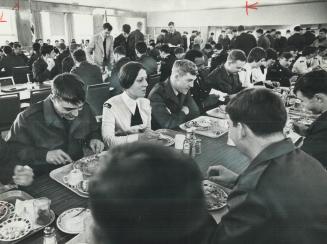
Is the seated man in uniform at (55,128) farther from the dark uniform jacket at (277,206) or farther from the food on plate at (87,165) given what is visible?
the dark uniform jacket at (277,206)

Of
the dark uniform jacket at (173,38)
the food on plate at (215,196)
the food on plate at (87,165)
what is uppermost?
the dark uniform jacket at (173,38)

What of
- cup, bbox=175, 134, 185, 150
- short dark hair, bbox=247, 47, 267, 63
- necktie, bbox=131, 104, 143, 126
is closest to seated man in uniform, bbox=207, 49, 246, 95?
short dark hair, bbox=247, 47, 267, 63

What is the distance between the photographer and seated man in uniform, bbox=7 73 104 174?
203 cm

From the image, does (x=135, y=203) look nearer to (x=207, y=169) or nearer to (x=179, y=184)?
(x=179, y=184)

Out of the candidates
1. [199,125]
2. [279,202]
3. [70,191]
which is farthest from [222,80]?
[279,202]

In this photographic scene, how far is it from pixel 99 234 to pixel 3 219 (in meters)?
1.02

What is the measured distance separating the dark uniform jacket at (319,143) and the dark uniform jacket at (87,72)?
3.65 metres

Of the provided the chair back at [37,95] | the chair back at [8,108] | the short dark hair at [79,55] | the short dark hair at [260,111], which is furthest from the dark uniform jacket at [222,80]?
the short dark hair at [260,111]

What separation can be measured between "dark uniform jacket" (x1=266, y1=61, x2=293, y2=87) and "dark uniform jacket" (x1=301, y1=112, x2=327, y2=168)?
11.6ft

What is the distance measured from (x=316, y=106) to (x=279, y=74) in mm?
3370

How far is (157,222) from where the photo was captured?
24.3 inches

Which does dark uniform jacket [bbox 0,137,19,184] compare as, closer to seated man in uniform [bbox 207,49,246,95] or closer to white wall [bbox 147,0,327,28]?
seated man in uniform [bbox 207,49,246,95]

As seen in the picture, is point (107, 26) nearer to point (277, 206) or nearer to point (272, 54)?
point (272, 54)

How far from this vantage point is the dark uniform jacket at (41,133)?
81.6 inches
